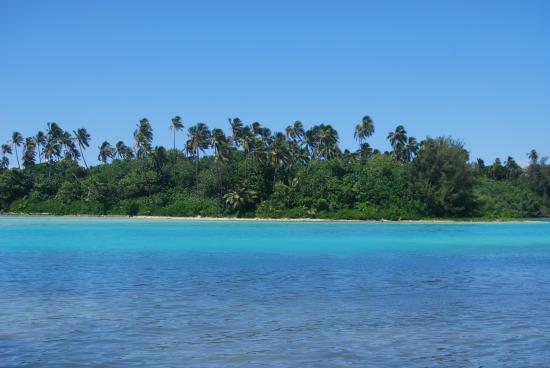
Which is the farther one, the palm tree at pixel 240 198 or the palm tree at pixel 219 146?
the palm tree at pixel 219 146

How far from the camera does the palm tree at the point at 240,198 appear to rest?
84062 mm

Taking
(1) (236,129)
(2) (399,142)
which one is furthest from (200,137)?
(2) (399,142)

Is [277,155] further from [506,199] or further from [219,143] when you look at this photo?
[506,199]

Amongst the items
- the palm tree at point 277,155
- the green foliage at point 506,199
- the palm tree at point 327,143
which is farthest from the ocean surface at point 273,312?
the palm tree at point 327,143

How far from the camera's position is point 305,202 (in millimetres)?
83688

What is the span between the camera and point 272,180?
8994 centimetres

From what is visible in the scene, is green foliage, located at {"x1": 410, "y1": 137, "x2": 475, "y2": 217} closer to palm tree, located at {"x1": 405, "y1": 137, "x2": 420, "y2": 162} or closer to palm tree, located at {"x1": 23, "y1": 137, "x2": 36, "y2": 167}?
palm tree, located at {"x1": 405, "y1": 137, "x2": 420, "y2": 162}

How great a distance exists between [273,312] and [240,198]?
69.3 meters

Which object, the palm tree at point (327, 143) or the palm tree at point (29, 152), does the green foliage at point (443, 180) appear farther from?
the palm tree at point (29, 152)

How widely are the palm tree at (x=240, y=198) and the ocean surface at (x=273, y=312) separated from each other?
2139 inches

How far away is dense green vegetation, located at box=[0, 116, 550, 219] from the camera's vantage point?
80.8 metres

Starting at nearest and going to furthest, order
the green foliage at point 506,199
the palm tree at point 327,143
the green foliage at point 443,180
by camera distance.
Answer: the green foliage at point 443,180, the green foliage at point 506,199, the palm tree at point 327,143

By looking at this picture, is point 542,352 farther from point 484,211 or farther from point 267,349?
point 484,211

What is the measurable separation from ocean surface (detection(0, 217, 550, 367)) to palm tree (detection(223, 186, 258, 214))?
54322mm
